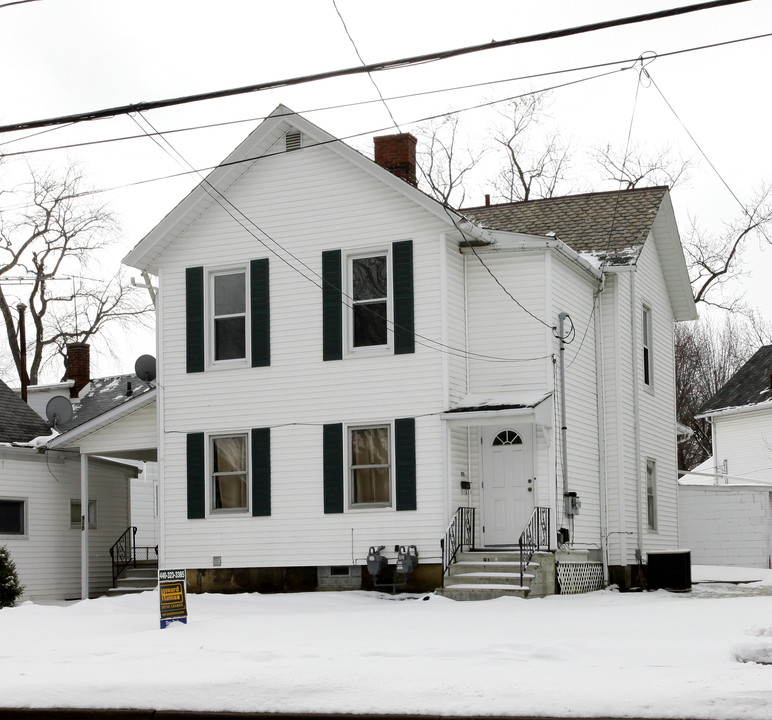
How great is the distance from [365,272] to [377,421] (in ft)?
8.80

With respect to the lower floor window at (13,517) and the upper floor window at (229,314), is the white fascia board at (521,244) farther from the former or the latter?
the lower floor window at (13,517)

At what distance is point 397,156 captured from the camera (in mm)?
23859

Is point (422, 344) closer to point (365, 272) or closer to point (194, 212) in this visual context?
point (365, 272)

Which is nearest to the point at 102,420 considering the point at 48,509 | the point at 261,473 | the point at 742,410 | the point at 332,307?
the point at 48,509

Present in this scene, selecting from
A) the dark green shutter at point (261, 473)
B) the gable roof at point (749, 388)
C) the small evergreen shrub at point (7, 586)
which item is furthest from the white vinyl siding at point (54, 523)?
the gable roof at point (749, 388)

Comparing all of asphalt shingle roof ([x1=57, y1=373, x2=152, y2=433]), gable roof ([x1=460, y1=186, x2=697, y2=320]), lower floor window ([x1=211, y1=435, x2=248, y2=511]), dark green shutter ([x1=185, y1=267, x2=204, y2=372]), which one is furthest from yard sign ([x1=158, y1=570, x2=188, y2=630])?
asphalt shingle roof ([x1=57, y1=373, x2=152, y2=433])

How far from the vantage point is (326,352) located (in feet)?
70.8

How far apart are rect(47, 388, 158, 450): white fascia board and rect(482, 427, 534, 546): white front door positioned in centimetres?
660

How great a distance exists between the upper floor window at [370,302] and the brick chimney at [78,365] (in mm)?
12801

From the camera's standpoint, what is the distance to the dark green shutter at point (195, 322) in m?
22.7

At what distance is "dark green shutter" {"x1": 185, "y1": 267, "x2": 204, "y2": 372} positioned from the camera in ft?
74.3

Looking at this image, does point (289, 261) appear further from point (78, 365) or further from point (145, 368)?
point (78, 365)

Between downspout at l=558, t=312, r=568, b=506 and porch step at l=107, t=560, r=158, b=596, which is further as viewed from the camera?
porch step at l=107, t=560, r=158, b=596

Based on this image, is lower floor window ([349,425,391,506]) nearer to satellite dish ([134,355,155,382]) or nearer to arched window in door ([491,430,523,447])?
arched window in door ([491,430,523,447])
